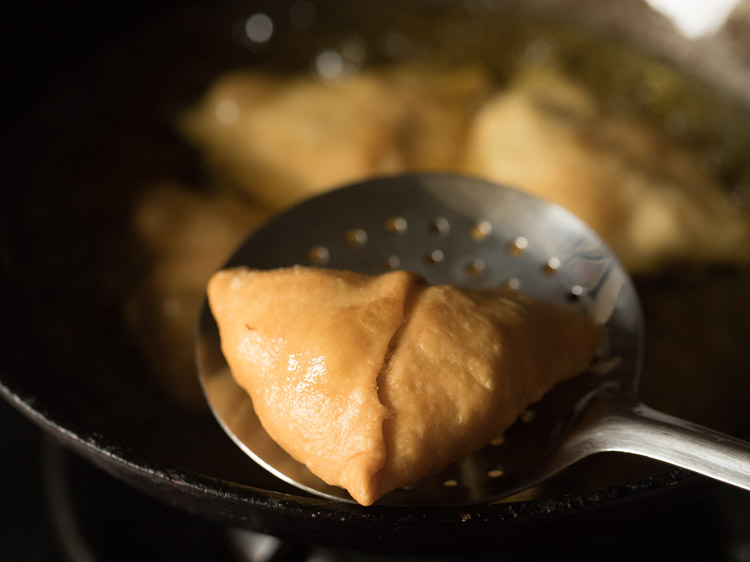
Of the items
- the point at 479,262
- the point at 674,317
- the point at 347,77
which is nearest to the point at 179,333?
the point at 479,262

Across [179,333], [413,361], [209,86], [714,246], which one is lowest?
[179,333]

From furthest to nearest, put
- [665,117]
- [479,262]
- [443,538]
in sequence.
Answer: [665,117] → [479,262] → [443,538]

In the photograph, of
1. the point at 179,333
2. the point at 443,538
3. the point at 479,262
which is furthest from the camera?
the point at 179,333

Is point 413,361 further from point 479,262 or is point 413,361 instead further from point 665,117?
point 665,117

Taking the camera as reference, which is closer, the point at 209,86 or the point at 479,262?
the point at 479,262

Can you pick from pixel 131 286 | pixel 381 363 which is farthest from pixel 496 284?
pixel 131 286
